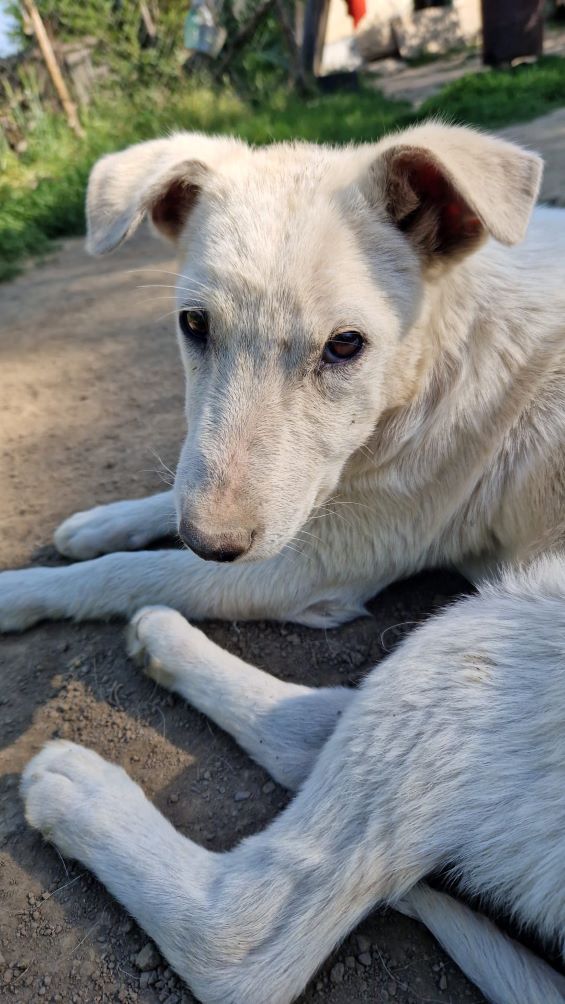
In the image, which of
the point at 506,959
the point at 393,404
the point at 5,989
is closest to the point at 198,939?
the point at 5,989

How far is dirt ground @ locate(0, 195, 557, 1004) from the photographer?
186 centimetres

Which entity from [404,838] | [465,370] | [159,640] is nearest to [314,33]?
[465,370]

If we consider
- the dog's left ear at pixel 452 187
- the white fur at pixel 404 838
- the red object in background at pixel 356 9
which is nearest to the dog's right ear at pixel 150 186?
the dog's left ear at pixel 452 187

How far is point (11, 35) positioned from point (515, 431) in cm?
1143

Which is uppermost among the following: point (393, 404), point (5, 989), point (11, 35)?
point (11, 35)

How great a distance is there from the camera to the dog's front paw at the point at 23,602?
2.81m

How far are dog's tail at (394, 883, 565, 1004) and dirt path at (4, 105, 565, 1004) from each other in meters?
0.12

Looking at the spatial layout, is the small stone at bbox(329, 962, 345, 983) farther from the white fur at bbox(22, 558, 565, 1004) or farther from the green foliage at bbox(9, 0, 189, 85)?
the green foliage at bbox(9, 0, 189, 85)

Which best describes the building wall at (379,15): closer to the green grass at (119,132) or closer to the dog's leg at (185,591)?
the green grass at (119,132)

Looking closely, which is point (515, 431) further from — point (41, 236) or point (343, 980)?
point (41, 236)

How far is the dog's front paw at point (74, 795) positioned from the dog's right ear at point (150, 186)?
62.9 inches

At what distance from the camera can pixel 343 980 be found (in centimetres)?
185

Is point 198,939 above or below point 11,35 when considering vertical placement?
below

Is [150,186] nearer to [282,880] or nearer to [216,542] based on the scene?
[216,542]
